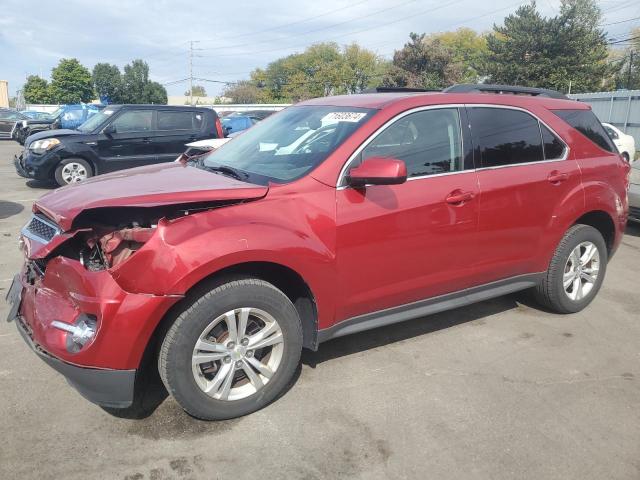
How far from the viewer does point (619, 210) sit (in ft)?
15.1

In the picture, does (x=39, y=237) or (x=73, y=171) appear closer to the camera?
(x=39, y=237)

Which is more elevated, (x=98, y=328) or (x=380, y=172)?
(x=380, y=172)

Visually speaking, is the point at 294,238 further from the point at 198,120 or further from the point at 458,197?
the point at 198,120

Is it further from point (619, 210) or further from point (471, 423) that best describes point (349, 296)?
point (619, 210)

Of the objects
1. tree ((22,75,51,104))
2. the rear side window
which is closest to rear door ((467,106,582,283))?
the rear side window

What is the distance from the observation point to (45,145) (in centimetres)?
1036

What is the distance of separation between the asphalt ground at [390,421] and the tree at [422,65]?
43.5 metres

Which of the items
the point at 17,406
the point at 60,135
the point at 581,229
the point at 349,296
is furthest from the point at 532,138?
the point at 60,135

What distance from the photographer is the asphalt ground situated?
2.57m

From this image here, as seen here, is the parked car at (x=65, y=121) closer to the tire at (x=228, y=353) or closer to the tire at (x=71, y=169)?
the tire at (x=71, y=169)

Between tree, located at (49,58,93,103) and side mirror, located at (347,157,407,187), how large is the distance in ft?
242

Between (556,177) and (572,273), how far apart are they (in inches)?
36.6

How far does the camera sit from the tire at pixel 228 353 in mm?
2672

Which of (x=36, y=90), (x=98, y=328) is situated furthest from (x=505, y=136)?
(x=36, y=90)
